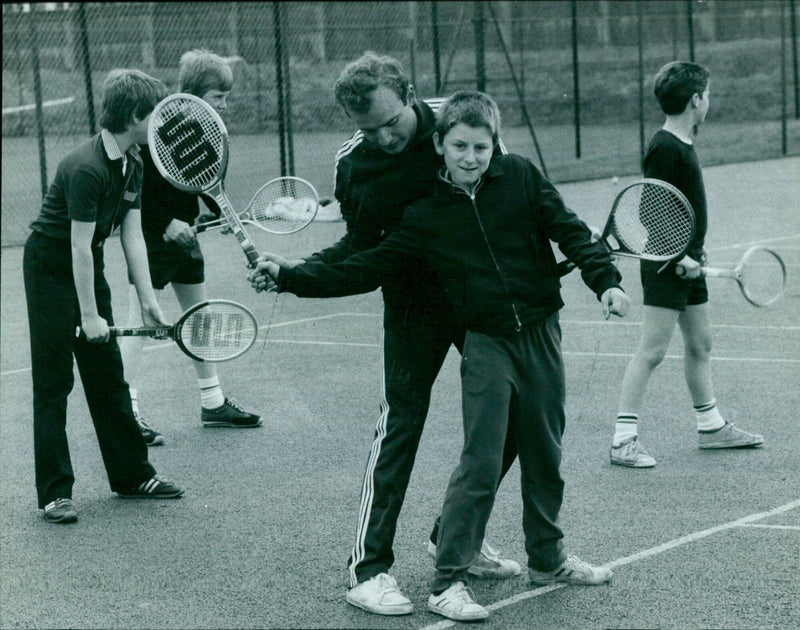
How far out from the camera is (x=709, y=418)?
5930 mm

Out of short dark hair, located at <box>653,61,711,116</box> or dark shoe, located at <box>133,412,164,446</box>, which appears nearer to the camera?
short dark hair, located at <box>653,61,711,116</box>

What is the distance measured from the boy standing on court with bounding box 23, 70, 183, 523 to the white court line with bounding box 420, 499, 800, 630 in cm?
182

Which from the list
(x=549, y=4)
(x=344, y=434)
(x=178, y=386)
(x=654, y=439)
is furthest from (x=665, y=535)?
(x=549, y=4)

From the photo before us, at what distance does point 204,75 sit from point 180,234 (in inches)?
31.1

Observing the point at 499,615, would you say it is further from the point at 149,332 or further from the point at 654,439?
the point at 654,439

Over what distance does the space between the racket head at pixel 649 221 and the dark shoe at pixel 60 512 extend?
2.42 metres

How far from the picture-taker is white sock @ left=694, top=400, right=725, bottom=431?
19.5 feet

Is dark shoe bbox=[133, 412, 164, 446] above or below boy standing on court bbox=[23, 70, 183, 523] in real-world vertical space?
below

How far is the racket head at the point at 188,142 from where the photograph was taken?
4.45m

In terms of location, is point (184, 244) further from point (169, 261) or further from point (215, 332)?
point (215, 332)

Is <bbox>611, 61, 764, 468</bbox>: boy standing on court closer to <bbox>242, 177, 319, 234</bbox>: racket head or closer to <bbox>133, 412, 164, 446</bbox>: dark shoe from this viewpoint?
<bbox>242, 177, 319, 234</bbox>: racket head

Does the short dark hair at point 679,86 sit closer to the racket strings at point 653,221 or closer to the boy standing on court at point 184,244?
the racket strings at point 653,221

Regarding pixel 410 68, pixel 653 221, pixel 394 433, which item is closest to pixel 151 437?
pixel 394 433

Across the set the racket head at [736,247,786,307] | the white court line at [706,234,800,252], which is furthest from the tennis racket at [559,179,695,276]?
the white court line at [706,234,800,252]
